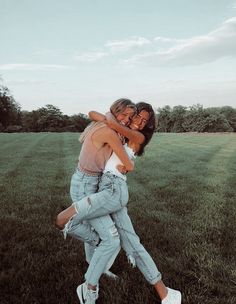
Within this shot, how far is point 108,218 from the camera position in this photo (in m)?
4.05

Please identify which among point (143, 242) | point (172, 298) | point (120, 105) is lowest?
point (143, 242)

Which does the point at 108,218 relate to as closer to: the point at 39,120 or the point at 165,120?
the point at 39,120

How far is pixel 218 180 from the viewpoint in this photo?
12.5 m

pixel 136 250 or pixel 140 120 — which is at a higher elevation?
pixel 140 120

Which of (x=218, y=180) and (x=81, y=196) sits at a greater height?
(x=81, y=196)

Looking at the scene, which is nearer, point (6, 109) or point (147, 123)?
point (147, 123)

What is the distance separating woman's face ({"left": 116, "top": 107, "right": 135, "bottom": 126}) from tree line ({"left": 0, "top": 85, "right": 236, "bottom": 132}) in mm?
79457

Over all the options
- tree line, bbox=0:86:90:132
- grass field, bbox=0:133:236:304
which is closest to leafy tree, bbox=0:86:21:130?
tree line, bbox=0:86:90:132

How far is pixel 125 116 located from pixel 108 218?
101 cm

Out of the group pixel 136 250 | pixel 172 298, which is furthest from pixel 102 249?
pixel 172 298

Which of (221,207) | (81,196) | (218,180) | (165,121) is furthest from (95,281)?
(165,121)

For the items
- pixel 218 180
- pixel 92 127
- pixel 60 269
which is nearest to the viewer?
pixel 92 127

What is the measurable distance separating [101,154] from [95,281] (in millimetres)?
1244

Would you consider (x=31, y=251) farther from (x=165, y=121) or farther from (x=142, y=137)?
(x=165, y=121)
